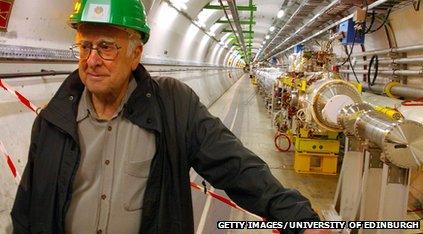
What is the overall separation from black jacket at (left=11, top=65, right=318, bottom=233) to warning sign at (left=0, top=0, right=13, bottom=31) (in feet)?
4.79

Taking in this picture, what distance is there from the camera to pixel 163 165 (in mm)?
1423

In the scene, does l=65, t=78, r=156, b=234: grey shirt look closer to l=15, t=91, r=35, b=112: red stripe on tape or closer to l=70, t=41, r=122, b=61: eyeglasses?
l=70, t=41, r=122, b=61: eyeglasses

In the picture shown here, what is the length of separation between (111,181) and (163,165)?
190mm

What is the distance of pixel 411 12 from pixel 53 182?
16.4ft

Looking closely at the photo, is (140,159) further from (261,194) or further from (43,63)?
(43,63)

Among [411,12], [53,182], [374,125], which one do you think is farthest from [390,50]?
[53,182]

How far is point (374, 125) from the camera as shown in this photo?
246 centimetres

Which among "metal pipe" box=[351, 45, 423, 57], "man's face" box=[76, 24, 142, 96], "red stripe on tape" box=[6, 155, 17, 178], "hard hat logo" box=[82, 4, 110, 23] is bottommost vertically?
"red stripe on tape" box=[6, 155, 17, 178]

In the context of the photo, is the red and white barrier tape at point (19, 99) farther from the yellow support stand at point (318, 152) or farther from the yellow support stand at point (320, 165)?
the yellow support stand at point (320, 165)

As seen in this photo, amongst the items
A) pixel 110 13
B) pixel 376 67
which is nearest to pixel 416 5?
pixel 376 67

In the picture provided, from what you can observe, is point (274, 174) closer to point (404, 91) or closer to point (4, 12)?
point (404, 91)

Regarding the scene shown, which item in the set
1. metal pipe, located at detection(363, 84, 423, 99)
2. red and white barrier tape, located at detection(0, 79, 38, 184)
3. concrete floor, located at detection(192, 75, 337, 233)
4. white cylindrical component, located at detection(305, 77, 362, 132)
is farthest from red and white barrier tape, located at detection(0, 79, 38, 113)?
metal pipe, located at detection(363, 84, 423, 99)

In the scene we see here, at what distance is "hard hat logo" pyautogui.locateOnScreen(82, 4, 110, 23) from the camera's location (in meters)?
1.43

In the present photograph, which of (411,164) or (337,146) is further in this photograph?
(337,146)
